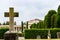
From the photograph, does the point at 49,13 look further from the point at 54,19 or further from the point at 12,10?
the point at 12,10

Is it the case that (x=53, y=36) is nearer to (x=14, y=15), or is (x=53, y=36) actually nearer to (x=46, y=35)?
(x=46, y=35)

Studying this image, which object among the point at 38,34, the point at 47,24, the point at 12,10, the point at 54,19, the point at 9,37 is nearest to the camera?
the point at 9,37

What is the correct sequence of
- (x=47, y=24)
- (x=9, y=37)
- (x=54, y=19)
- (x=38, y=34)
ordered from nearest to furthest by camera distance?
(x=9, y=37) → (x=38, y=34) → (x=54, y=19) → (x=47, y=24)

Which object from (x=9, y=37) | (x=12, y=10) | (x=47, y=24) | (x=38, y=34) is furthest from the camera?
(x=47, y=24)

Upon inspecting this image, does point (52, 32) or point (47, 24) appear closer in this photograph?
point (52, 32)

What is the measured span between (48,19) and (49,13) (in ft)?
4.13

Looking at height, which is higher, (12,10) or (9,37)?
(12,10)

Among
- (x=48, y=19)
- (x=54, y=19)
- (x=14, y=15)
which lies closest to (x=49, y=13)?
(x=48, y=19)

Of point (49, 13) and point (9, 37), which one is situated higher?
point (49, 13)

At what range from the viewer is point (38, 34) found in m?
31.4

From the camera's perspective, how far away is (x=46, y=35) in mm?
31562

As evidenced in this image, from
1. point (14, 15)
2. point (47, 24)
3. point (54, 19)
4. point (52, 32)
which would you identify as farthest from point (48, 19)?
point (14, 15)

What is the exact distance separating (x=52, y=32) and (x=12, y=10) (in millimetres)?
21247

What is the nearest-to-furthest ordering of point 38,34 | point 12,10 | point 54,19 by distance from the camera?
1. point 12,10
2. point 38,34
3. point 54,19
